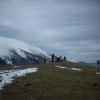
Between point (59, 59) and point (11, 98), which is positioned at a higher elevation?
point (59, 59)

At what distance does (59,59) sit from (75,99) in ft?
170

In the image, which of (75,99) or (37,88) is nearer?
(75,99)

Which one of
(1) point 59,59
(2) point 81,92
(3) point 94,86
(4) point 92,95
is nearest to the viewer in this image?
(4) point 92,95

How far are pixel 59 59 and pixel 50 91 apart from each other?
48872 mm

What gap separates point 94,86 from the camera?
22.0 meters

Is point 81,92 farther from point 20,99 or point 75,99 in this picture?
point 20,99

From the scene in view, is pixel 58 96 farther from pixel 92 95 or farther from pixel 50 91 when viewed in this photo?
pixel 92 95

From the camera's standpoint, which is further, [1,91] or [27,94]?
[1,91]

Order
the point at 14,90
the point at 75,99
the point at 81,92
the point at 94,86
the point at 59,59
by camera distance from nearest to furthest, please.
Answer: the point at 75,99 → the point at 81,92 → the point at 14,90 → the point at 94,86 → the point at 59,59

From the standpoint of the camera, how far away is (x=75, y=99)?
16469 millimetres

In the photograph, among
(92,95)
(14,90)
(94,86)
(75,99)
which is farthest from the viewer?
(94,86)

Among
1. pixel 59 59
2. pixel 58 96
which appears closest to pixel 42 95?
pixel 58 96

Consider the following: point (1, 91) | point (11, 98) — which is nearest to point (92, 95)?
point (11, 98)

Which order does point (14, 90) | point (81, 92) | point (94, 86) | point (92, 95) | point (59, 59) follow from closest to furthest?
1. point (92, 95)
2. point (81, 92)
3. point (14, 90)
4. point (94, 86)
5. point (59, 59)
